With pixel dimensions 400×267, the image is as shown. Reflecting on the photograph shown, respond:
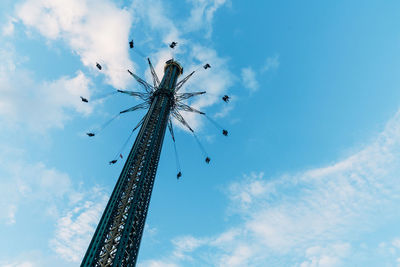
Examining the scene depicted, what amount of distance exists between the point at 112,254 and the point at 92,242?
227 cm

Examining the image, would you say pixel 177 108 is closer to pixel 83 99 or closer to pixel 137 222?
pixel 83 99

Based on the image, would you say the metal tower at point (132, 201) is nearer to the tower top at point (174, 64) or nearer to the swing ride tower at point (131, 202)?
the swing ride tower at point (131, 202)

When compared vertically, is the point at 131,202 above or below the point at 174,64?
below

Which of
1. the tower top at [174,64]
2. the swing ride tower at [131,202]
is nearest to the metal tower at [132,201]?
the swing ride tower at [131,202]

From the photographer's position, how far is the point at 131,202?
94.8 ft

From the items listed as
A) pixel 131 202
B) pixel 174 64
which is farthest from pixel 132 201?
pixel 174 64

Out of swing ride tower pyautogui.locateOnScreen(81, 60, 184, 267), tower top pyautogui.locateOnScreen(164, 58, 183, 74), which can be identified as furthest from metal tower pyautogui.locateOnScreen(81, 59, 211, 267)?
tower top pyautogui.locateOnScreen(164, 58, 183, 74)

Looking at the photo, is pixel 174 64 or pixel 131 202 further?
pixel 174 64

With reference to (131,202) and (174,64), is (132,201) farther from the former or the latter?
(174,64)

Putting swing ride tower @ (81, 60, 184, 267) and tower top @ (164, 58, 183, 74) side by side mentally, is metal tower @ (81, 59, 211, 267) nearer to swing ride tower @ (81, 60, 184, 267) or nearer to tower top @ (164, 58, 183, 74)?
swing ride tower @ (81, 60, 184, 267)

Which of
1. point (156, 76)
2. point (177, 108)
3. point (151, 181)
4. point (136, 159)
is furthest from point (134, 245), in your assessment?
point (156, 76)

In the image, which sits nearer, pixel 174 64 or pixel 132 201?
pixel 132 201

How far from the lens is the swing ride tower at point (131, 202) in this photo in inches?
988

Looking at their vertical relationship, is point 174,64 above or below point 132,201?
above
